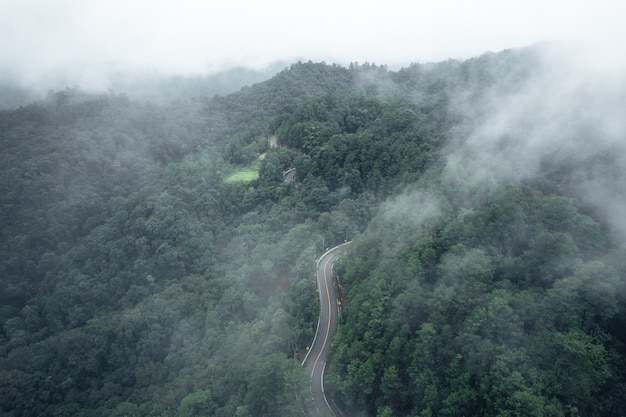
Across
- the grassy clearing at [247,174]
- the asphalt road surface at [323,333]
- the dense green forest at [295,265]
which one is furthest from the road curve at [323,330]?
the grassy clearing at [247,174]

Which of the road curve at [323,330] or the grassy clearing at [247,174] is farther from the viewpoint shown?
the grassy clearing at [247,174]

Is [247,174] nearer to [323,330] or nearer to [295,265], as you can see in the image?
[295,265]

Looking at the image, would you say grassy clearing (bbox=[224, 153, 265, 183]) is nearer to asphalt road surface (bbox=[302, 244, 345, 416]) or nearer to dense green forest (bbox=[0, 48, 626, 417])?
dense green forest (bbox=[0, 48, 626, 417])

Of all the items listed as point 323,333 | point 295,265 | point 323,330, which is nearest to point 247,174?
point 295,265

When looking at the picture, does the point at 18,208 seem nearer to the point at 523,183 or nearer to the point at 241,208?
the point at 241,208

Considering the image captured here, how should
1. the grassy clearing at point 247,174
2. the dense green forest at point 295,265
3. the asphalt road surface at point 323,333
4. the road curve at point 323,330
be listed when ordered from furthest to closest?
1. the grassy clearing at point 247,174
2. the road curve at point 323,330
3. the asphalt road surface at point 323,333
4. the dense green forest at point 295,265

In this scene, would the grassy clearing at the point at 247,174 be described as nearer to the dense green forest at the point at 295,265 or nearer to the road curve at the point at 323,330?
the dense green forest at the point at 295,265
